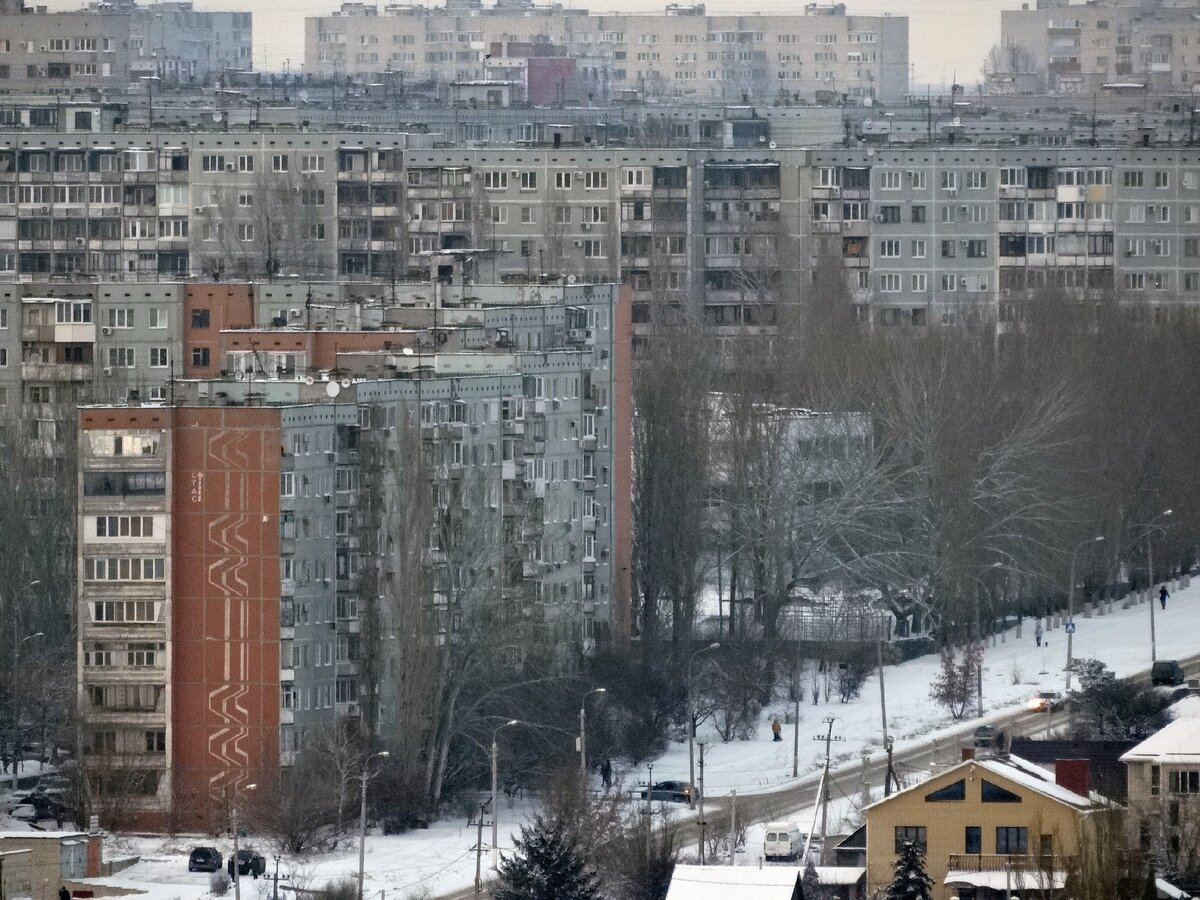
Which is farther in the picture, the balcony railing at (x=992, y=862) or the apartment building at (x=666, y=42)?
the apartment building at (x=666, y=42)

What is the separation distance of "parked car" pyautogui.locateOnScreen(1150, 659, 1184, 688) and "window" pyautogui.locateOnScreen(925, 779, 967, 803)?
14666mm

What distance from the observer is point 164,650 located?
51.9 meters

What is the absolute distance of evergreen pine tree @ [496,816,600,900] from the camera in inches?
1613

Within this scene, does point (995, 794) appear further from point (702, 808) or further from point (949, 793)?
point (702, 808)

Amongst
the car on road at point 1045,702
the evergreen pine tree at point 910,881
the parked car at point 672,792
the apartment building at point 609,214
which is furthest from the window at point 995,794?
the apartment building at point 609,214

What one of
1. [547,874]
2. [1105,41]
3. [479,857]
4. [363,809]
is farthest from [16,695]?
[1105,41]

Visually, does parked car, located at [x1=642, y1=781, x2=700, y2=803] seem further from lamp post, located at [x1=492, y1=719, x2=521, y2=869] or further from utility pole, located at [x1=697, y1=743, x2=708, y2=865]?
lamp post, located at [x1=492, y1=719, x2=521, y2=869]

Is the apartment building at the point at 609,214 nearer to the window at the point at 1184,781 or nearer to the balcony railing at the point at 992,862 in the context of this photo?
the window at the point at 1184,781

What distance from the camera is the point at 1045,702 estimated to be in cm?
5644

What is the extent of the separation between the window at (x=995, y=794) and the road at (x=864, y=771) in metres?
4.54

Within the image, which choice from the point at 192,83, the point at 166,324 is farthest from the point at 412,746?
the point at 192,83

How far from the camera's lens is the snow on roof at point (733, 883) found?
39500 millimetres

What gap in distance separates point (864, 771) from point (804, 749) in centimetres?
341

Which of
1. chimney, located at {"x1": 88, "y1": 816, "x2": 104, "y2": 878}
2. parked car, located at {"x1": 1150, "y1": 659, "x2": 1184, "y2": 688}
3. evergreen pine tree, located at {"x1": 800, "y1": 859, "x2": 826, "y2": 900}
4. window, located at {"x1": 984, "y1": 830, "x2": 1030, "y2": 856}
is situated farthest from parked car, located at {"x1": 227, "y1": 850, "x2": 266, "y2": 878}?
parked car, located at {"x1": 1150, "y1": 659, "x2": 1184, "y2": 688}
